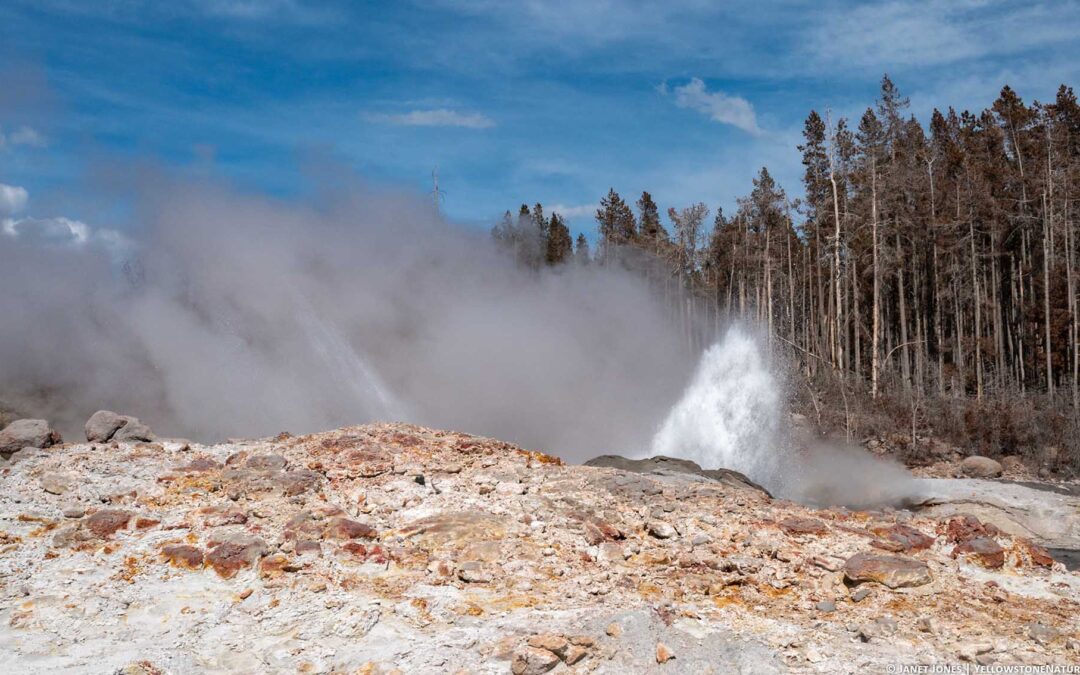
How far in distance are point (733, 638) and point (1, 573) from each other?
5.14 meters

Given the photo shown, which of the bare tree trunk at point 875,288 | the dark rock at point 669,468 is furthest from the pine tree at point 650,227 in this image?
the dark rock at point 669,468

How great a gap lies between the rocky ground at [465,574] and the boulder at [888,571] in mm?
22

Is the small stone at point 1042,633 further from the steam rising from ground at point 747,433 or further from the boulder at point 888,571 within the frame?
the steam rising from ground at point 747,433

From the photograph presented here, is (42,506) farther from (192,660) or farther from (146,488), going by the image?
(192,660)

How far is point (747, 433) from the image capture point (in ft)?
56.6

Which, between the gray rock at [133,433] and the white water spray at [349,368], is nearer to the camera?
the gray rock at [133,433]

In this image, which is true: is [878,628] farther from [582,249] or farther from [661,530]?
[582,249]

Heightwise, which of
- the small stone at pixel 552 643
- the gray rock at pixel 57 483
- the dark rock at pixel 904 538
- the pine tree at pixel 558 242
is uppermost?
the pine tree at pixel 558 242

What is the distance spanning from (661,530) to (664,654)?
6.77 ft

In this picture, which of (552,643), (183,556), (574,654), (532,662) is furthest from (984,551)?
(183,556)

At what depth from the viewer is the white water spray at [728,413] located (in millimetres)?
16922

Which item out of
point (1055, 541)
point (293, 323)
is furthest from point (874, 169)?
point (293, 323)

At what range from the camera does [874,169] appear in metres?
22.4

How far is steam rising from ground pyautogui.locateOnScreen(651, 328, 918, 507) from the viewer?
15352 mm
